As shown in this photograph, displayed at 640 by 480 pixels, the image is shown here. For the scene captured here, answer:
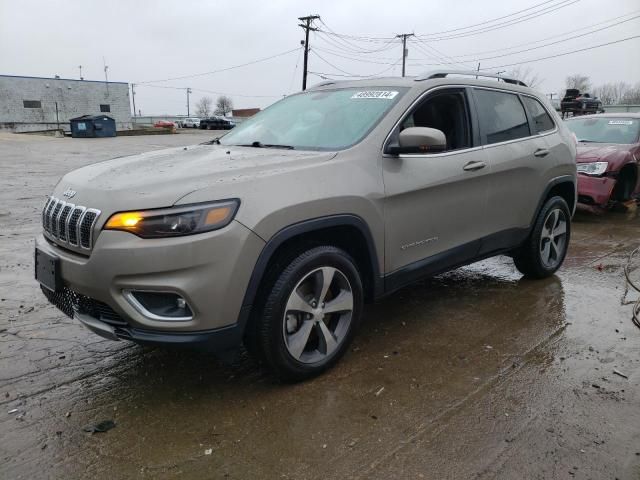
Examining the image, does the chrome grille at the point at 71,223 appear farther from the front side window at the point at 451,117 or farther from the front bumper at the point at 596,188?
the front bumper at the point at 596,188

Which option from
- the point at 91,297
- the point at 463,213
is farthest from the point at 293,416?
the point at 463,213

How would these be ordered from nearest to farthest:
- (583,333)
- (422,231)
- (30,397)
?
(30,397), (422,231), (583,333)

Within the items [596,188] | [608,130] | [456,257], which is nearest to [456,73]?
[456,257]

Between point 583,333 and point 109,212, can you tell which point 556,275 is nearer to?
point 583,333

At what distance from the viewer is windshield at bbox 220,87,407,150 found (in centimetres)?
344

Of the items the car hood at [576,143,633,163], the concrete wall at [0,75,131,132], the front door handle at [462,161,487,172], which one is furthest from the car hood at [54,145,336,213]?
the concrete wall at [0,75,131,132]

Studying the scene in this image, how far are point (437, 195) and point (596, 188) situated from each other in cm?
558

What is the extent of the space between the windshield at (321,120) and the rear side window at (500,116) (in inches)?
35.5

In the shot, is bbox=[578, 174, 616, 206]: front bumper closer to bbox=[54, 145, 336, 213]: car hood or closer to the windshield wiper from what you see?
the windshield wiper

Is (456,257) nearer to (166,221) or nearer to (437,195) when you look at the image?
(437,195)

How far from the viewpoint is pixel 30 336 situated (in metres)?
3.71

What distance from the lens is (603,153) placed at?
814 cm

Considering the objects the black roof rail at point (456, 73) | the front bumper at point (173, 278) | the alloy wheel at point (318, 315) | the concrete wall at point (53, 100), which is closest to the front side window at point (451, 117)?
the black roof rail at point (456, 73)

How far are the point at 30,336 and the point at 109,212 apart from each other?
5.87 feet
